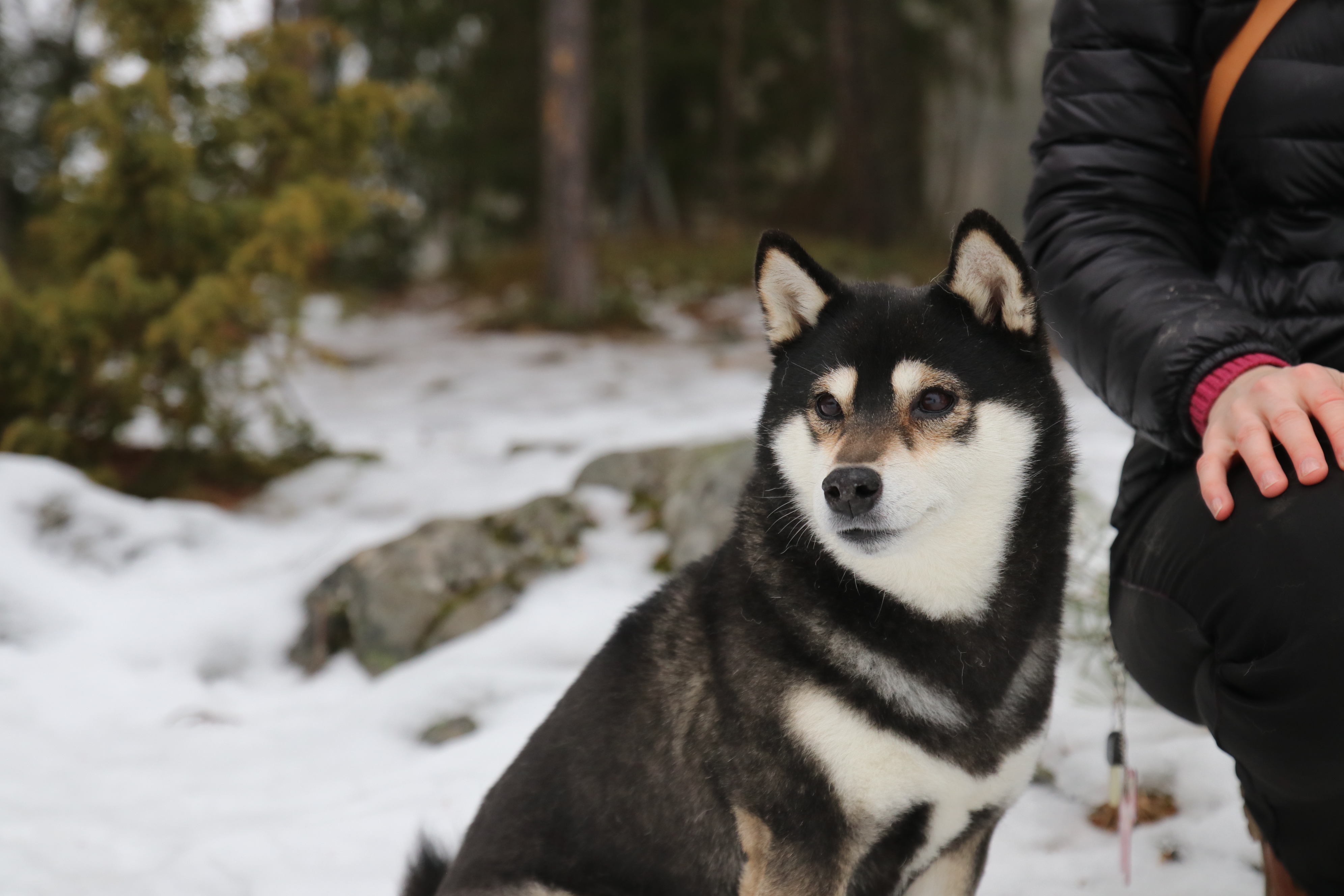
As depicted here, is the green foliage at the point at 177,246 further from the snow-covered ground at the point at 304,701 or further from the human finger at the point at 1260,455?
Result: the human finger at the point at 1260,455

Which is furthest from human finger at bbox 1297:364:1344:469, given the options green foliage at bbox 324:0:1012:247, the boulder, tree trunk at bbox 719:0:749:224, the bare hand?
tree trunk at bbox 719:0:749:224

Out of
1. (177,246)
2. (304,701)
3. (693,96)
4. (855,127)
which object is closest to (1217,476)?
(304,701)

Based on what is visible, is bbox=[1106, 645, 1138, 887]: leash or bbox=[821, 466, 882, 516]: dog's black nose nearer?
bbox=[821, 466, 882, 516]: dog's black nose

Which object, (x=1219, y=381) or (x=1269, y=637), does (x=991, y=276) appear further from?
(x=1269, y=637)

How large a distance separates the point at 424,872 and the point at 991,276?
1.82m

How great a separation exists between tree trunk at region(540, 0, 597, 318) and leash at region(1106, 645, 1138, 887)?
27.8ft

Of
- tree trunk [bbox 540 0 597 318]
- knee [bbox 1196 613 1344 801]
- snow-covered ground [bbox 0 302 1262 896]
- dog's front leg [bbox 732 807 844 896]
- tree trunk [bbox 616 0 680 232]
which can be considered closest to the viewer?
knee [bbox 1196 613 1344 801]

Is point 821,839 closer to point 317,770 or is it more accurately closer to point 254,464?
point 317,770

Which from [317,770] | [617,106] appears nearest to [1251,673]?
[317,770]

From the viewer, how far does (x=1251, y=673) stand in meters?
1.71

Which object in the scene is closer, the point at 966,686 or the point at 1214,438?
the point at 1214,438

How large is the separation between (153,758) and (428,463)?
2917 mm

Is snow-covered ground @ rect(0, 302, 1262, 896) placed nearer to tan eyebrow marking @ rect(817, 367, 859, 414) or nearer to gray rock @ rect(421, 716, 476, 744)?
gray rock @ rect(421, 716, 476, 744)

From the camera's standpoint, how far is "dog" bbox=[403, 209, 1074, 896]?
192cm
